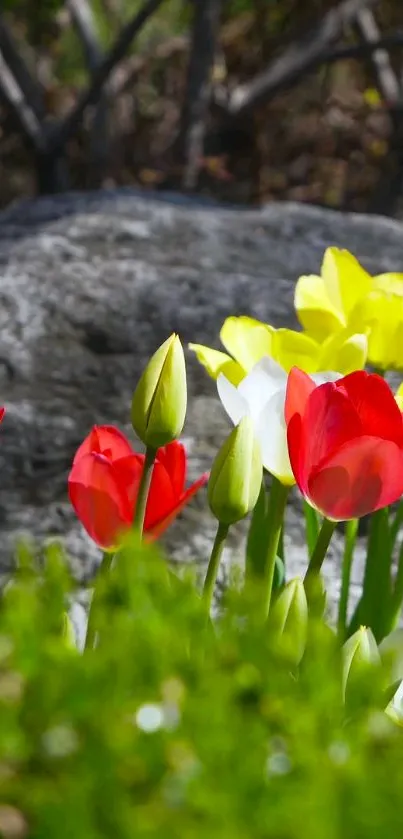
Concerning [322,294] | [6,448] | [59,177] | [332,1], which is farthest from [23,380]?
[332,1]

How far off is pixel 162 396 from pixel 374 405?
0.12 metres

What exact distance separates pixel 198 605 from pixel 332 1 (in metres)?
3.36

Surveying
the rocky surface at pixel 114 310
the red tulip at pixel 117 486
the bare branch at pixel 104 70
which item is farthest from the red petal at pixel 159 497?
the bare branch at pixel 104 70

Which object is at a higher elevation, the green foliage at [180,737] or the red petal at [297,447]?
the green foliage at [180,737]

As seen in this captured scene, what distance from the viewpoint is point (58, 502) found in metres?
1.15

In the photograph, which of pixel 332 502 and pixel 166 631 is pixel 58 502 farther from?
pixel 166 631

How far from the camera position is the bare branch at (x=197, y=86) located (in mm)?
2957

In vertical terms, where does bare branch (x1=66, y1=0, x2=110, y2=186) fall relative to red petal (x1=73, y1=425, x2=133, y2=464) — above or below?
below

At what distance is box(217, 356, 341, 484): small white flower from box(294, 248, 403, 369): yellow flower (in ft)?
0.30

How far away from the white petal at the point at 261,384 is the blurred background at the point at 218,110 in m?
2.42

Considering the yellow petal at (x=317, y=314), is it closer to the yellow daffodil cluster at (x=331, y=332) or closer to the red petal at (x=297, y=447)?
the yellow daffodil cluster at (x=331, y=332)

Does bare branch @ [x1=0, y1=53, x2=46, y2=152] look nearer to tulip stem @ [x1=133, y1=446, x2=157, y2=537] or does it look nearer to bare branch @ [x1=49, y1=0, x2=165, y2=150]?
bare branch @ [x1=49, y1=0, x2=165, y2=150]

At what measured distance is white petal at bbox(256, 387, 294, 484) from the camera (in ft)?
1.96

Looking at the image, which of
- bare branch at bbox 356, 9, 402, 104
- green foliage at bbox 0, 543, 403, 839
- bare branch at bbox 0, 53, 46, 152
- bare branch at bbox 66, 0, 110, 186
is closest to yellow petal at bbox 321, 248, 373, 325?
green foliage at bbox 0, 543, 403, 839
